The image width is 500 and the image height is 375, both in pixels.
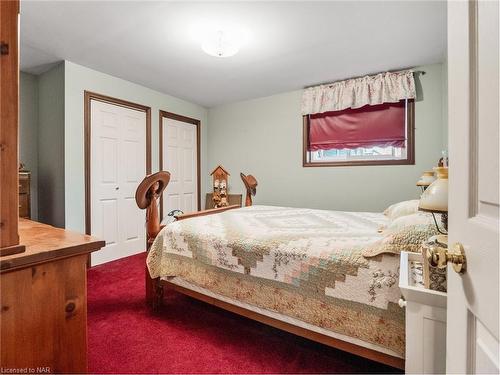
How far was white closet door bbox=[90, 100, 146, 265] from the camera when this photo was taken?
127 inches

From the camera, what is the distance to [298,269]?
1.42 metres

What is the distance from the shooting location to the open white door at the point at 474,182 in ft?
1.47

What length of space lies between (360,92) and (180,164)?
2958 mm

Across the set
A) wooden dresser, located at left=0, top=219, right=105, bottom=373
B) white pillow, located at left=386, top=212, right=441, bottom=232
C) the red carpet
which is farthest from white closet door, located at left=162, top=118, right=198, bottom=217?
white pillow, located at left=386, top=212, right=441, bottom=232

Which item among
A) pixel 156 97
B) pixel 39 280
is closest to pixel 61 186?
pixel 156 97

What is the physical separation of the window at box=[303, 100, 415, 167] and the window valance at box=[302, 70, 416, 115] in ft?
0.38

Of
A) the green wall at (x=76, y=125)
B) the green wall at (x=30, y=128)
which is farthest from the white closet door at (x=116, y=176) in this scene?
the green wall at (x=30, y=128)

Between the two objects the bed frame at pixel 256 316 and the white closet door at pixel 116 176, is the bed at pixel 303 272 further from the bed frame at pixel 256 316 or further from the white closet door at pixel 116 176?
the white closet door at pixel 116 176

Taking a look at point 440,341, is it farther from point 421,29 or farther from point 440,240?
point 421,29

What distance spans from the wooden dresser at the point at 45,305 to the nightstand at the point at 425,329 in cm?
112

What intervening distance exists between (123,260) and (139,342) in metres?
2.02

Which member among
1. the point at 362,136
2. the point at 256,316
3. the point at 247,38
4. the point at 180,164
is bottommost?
the point at 256,316

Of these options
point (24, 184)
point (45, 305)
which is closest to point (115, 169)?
point (24, 184)

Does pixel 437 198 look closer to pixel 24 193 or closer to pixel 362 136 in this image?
pixel 362 136
